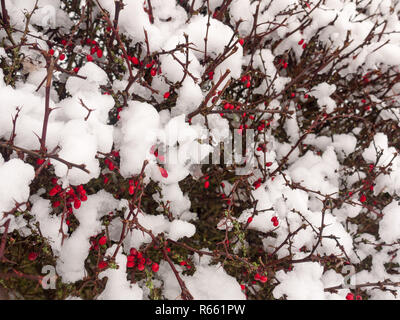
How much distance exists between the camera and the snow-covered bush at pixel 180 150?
54.7 inches

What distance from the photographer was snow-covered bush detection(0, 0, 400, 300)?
139 centimetres

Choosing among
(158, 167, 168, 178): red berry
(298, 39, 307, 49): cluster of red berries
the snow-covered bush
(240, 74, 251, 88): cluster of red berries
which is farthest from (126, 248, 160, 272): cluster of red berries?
(298, 39, 307, 49): cluster of red berries

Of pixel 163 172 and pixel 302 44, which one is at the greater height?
pixel 302 44

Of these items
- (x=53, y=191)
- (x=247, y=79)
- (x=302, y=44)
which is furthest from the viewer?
(x=302, y=44)

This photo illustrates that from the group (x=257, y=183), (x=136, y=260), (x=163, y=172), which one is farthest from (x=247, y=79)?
(x=136, y=260)

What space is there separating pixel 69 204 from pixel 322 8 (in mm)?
2132

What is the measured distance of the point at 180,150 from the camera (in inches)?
62.2

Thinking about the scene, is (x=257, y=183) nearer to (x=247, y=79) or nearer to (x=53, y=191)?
(x=247, y=79)

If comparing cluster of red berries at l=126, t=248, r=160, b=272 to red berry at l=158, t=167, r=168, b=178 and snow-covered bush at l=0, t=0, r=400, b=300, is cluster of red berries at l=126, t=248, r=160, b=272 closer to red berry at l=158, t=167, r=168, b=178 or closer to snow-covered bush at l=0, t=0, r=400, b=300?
snow-covered bush at l=0, t=0, r=400, b=300

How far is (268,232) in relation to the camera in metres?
1.93

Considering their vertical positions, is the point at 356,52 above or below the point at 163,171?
above

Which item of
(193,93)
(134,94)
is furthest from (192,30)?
(134,94)

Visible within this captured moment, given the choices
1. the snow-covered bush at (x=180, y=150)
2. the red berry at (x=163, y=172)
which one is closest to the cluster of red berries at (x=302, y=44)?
the snow-covered bush at (x=180, y=150)
